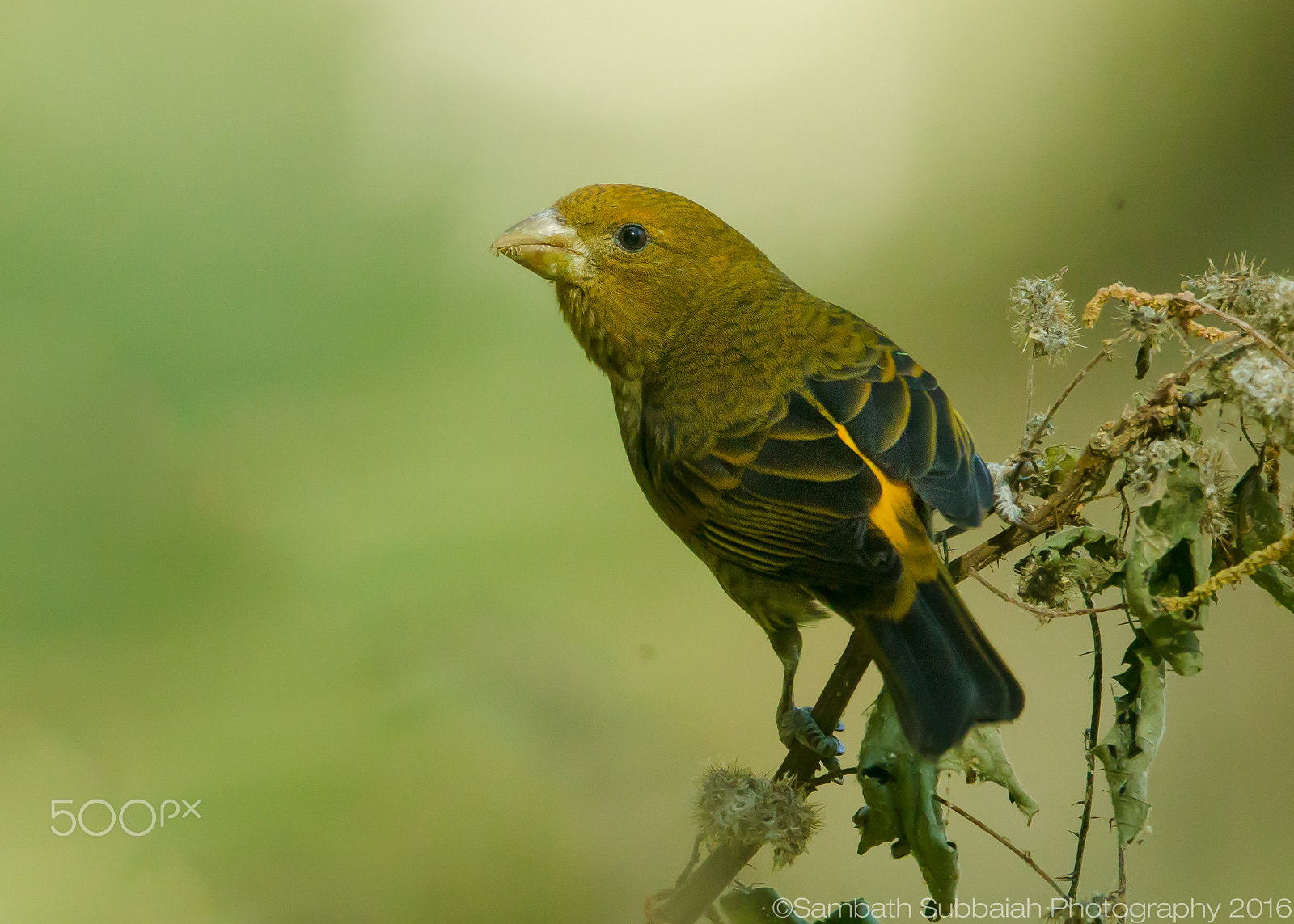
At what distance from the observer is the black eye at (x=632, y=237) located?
3.02 metres

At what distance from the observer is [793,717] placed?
243 cm

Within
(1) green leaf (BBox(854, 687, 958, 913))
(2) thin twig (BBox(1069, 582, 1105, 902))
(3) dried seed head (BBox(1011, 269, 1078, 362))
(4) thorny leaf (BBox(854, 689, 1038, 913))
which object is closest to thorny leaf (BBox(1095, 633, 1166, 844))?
(2) thin twig (BBox(1069, 582, 1105, 902))

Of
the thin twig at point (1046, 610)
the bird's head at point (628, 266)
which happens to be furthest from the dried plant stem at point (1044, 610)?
the bird's head at point (628, 266)

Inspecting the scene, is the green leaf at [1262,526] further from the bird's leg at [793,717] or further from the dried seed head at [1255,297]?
the bird's leg at [793,717]

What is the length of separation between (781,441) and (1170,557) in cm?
103

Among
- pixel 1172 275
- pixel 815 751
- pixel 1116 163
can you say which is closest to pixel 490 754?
pixel 815 751

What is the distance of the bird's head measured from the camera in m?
2.99

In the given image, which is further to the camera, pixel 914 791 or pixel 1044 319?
pixel 1044 319

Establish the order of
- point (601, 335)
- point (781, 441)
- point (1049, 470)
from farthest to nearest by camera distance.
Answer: point (601, 335)
point (781, 441)
point (1049, 470)

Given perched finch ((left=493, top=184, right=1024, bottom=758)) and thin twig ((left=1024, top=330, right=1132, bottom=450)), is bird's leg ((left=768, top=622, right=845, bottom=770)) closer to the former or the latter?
perched finch ((left=493, top=184, right=1024, bottom=758))

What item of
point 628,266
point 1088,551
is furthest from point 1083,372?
point 628,266

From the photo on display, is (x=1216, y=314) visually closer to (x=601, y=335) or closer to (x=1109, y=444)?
(x=1109, y=444)

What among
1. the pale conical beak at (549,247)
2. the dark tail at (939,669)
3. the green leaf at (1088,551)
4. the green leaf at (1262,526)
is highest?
the pale conical beak at (549,247)

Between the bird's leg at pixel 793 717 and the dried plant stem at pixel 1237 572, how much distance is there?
715mm
